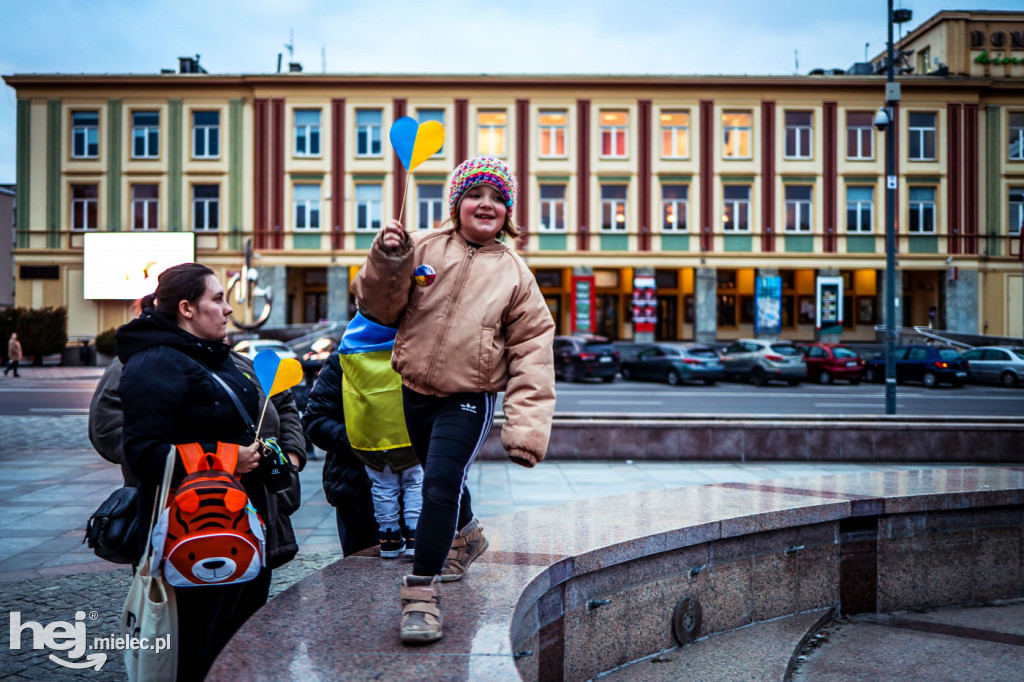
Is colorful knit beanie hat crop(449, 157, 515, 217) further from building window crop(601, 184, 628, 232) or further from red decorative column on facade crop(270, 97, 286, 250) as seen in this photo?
red decorative column on facade crop(270, 97, 286, 250)

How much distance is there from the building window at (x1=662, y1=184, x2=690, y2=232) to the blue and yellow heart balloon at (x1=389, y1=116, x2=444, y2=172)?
120ft

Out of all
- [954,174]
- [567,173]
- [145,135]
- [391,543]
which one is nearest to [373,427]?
[391,543]

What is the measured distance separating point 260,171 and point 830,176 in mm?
26157

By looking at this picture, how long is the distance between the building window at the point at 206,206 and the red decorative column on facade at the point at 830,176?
27966mm

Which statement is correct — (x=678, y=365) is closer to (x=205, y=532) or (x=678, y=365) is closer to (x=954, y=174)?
(x=954, y=174)

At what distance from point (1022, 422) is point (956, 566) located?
23.2ft

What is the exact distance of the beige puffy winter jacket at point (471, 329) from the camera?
3.08 metres

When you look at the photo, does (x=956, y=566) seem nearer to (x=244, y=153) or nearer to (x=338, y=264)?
(x=338, y=264)

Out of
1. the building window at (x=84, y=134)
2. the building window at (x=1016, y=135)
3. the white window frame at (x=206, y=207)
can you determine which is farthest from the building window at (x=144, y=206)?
the building window at (x=1016, y=135)

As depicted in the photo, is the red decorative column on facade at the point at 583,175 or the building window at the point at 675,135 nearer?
the red decorative column on facade at the point at 583,175

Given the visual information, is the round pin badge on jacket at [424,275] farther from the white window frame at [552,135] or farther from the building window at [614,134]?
the building window at [614,134]

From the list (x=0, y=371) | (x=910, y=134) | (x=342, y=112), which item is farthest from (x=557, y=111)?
(x=0, y=371)

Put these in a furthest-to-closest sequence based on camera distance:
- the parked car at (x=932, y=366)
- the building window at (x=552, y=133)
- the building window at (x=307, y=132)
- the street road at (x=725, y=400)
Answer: the building window at (x=552, y=133) → the building window at (x=307, y=132) → the parked car at (x=932, y=366) → the street road at (x=725, y=400)

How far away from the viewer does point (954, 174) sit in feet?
127
